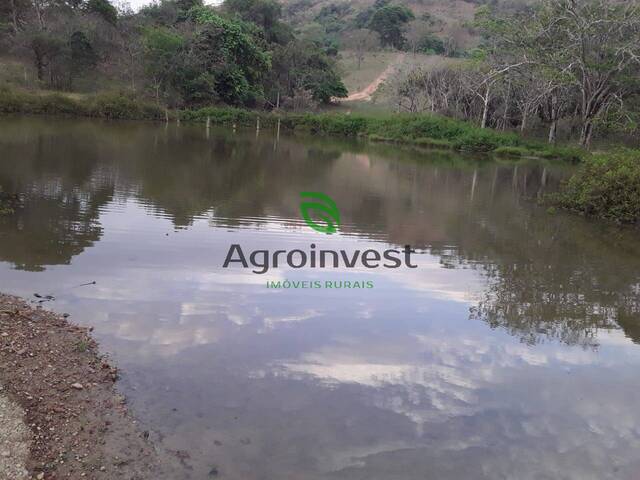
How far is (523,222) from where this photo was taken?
493 inches

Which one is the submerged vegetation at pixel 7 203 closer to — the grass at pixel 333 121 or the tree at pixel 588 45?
the tree at pixel 588 45

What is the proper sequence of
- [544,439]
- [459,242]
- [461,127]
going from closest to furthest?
[544,439] → [459,242] → [461,127]

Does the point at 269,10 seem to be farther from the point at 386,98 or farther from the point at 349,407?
the point at 349,407

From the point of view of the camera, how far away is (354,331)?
19.6 feet

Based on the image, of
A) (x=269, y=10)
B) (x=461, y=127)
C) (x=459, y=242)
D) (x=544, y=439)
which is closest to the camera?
(x=544, y=439)

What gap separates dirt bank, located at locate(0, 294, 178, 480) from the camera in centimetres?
338

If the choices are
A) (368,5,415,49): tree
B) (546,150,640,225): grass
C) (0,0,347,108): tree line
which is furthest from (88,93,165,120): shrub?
(368,5,415,49): tree

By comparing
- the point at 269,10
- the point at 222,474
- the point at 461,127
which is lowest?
the point at 222,474

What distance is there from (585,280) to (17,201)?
31.8 ft

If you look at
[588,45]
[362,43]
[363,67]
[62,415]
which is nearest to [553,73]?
[588,45]

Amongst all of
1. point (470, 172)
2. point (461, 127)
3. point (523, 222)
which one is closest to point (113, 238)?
point (523, 222)

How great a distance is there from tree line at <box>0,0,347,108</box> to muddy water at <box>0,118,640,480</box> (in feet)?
102

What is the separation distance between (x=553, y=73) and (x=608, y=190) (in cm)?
1484

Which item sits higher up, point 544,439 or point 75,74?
point 75,74
